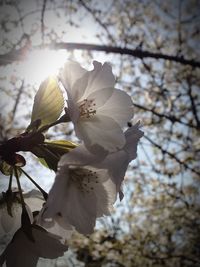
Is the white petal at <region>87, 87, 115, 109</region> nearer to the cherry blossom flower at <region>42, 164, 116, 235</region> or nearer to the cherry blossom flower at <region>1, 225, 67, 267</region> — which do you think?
the cherry blossom flower at <region>42, 164, 116, 235</region>

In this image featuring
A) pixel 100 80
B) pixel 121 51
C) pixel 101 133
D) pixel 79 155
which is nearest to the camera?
pixel 79 155

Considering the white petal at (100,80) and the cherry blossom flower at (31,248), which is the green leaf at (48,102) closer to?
the white petal at (100,80)

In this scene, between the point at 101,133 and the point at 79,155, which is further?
the point at 101,133

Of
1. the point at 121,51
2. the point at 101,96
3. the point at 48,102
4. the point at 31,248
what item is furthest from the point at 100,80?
the point at 121,51

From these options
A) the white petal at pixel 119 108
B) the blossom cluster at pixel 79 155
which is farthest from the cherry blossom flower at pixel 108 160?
the white petal at pixel 119 108

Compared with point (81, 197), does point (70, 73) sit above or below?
above

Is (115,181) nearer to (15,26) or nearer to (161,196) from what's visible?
(15,26)

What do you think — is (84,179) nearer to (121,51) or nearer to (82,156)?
(82,156)
